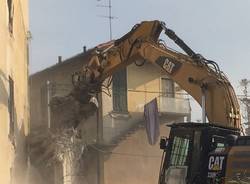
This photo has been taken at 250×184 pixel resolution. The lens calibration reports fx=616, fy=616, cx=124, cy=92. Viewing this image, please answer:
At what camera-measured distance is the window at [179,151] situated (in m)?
12.1

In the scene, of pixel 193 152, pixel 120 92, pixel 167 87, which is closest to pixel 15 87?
pixel 193 152

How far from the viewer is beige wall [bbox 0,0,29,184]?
45.6ft

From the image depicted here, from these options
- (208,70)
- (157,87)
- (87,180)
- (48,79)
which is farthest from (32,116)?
(208,70)

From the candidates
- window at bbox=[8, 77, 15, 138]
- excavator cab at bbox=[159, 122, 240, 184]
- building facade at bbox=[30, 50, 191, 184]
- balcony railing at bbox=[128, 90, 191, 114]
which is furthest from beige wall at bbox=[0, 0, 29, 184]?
balcony railing at bbox=[128, 90, 191, 114]

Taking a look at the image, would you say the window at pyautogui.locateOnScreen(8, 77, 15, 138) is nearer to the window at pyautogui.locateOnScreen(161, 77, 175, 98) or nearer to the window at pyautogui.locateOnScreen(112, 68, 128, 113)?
the window at pyautogui.locateOnScreen(112, 68, 128, 113)

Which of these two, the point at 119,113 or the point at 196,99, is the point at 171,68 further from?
the point at 119,113

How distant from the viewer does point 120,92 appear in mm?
31453

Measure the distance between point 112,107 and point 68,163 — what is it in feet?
31.5

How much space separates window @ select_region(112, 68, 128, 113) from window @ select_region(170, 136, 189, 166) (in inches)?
731

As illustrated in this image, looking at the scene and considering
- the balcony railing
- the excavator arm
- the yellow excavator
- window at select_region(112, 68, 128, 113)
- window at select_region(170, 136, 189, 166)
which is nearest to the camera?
the yellow excavator

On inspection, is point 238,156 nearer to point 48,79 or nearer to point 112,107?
point 112,107

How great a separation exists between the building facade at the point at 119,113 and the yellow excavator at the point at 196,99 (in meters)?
7.86

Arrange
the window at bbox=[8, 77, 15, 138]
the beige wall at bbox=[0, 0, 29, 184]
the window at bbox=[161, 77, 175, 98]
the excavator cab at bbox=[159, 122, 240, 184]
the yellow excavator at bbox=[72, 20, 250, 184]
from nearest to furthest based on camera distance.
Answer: the yellow excavator at bbox=[72, 20, 250, 184], the excavator cab at bbox=[159, 122, 240, 184], the beige wall at bbox=[0, 0, 29, 184], the window at bbox=[8, 77, 15, 138], the window at bbox=[161, 77, 175, 98]

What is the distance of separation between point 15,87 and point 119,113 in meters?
13.3
